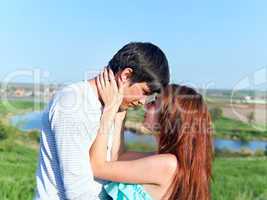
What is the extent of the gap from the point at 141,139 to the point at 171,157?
90.5 inches

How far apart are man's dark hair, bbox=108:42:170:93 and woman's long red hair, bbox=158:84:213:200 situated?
7 centimetres

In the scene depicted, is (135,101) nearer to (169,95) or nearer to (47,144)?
(169,95)

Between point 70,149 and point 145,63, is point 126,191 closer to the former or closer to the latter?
point 70,149

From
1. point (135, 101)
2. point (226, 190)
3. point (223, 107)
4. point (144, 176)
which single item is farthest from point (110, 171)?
point (223, 107)

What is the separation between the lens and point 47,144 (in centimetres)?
130

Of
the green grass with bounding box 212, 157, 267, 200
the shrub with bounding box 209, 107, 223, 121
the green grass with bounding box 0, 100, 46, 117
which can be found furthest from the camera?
the shrub with bounding box 209, 107, 223, 121

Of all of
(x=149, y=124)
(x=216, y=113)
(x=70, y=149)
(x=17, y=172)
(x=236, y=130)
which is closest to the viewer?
(x=70, y=149)

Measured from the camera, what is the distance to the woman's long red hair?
142 centimetres

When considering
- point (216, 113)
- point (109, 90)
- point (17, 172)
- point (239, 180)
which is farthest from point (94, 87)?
point (216, 113)

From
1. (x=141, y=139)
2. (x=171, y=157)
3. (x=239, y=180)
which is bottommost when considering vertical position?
(x=239, y=180)

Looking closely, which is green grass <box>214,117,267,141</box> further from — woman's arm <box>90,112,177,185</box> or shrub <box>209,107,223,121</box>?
woman's arm <box>90,112,177,185</box>

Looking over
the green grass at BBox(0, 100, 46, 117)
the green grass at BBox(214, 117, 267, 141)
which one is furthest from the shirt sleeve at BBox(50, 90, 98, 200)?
the green grass at BBox(214, 117, 267, 141)

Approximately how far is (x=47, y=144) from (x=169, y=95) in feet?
1.30

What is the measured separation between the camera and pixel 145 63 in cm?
136
